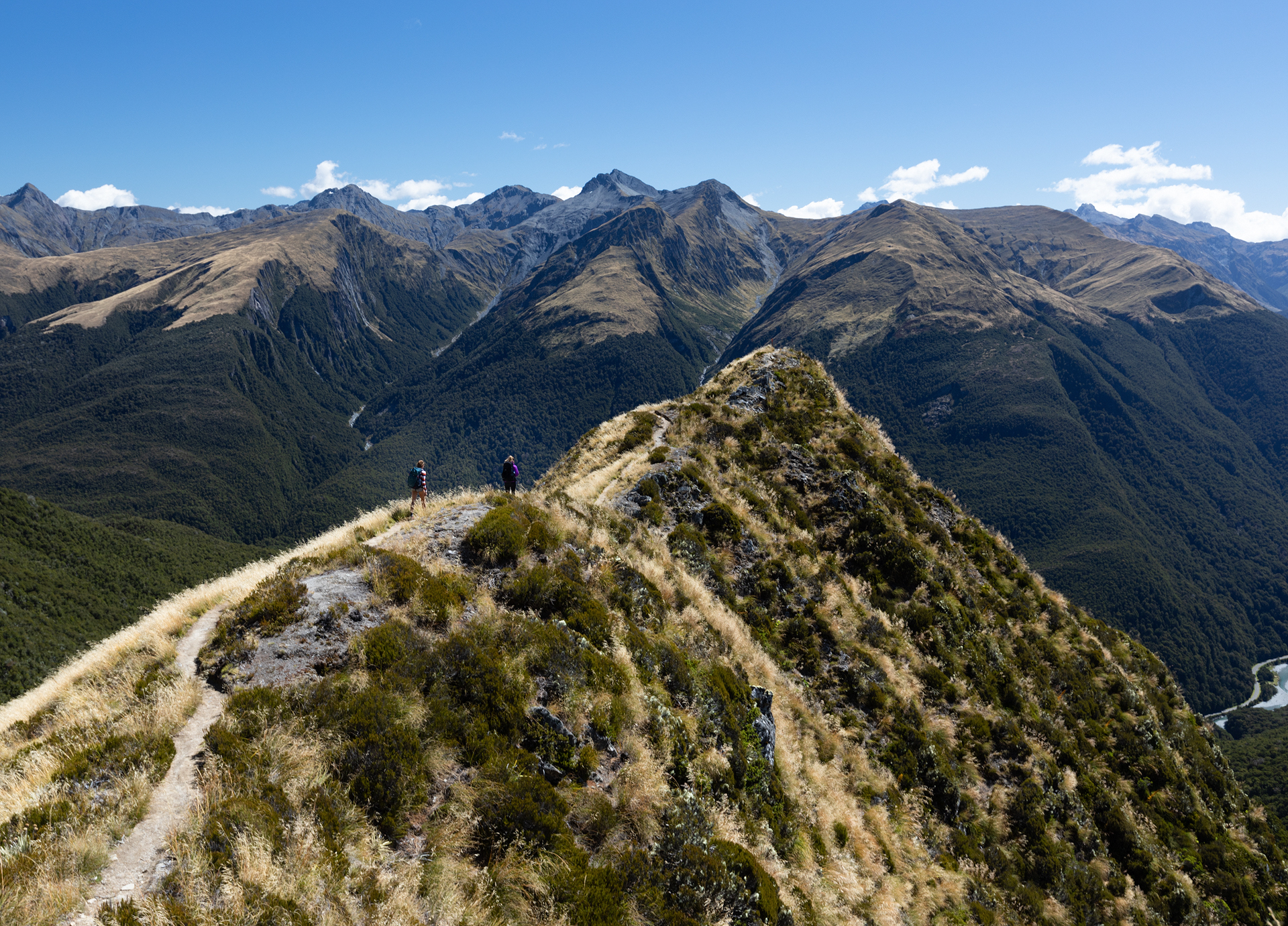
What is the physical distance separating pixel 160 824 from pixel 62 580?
676 feet

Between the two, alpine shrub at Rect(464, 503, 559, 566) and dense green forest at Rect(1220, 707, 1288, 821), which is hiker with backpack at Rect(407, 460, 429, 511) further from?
dense green forest at Rect(1220, 707, 1288, 821)

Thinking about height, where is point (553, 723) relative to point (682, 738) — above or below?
above

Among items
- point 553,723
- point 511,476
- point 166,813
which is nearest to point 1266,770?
point 511,476

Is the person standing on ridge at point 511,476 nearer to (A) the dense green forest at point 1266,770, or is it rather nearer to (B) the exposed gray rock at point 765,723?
(B) the exposed gray rock at point 765,723

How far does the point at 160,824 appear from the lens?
9.09 meters

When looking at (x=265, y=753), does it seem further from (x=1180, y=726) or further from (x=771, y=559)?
(x=1180, y=726)

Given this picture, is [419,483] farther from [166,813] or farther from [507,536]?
[166,813]

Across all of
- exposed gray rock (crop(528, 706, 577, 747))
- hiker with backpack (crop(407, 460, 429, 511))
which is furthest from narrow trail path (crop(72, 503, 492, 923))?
hiker with backpack (crop(407, 460, 429, 511))

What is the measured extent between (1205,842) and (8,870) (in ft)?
123

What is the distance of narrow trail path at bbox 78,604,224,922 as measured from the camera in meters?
8.05

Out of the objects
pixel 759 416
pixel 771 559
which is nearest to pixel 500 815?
pixel 771 559

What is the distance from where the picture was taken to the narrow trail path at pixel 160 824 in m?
8.05

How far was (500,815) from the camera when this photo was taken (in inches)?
402

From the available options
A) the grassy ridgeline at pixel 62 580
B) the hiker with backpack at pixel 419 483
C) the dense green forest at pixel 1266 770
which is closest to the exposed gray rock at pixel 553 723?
the hiker with backpack at pixel 419 483
